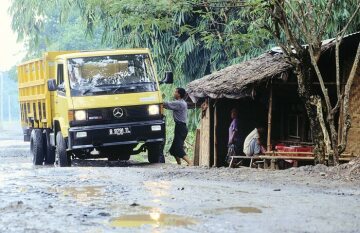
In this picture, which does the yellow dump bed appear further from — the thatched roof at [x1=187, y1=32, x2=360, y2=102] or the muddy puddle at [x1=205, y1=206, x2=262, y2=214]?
the muddy puddle at [x1=205, y1=206, x2=262, y2=214]

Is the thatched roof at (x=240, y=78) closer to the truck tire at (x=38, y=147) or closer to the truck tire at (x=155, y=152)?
the truck tire at (x=155, y=152)

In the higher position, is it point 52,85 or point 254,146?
point 52,85

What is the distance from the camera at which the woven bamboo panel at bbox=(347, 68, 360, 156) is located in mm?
15352

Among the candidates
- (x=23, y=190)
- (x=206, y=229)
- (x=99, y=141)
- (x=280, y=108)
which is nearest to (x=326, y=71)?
(x=280, y=108)

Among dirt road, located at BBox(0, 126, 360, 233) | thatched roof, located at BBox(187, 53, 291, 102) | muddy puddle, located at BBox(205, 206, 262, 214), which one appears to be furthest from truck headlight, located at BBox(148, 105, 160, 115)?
muddy puddle, located at BBox(205, 206, 262, 214)

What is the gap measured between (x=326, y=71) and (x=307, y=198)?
821cm

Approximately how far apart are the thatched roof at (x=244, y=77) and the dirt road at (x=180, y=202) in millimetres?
2702

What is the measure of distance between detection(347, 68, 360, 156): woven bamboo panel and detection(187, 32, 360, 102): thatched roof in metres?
1.06

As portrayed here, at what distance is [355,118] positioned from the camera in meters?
15.4

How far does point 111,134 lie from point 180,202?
21.8ft

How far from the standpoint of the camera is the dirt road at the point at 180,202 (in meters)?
7.06

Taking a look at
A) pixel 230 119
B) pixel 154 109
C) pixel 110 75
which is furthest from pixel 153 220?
pixel 230 119

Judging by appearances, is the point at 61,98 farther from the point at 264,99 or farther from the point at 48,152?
the point at 264,99

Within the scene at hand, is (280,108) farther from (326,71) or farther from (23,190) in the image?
(23,190)
